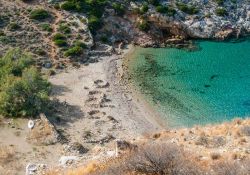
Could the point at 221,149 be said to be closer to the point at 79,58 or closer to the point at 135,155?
the point at 135,155

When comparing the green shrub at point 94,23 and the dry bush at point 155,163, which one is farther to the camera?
the green shrub at point 94,23

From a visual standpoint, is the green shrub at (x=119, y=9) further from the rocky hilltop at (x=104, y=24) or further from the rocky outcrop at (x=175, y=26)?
the rocky outcrop at (x=175, y=26)

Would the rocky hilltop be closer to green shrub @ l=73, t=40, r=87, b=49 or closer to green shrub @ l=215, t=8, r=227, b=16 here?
green shrub @ l=215, t=8, r=227, b=16

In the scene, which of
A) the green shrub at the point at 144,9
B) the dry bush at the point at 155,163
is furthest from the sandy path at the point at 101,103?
the dry bush at the point at 155,163

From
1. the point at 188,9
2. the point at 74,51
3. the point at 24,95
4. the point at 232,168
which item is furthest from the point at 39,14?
the point at 232,168

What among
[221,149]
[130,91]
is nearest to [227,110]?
[130,91]

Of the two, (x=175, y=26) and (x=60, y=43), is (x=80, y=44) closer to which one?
(x=60, y=43)

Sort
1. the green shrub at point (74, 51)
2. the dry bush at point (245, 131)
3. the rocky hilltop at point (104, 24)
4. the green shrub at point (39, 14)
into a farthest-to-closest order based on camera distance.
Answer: the green shrub at point (39, 14) → the rocky hilltop at point (104, 24) → the green shrub at point (74, 51) → the dry bush at point (245, 131)
